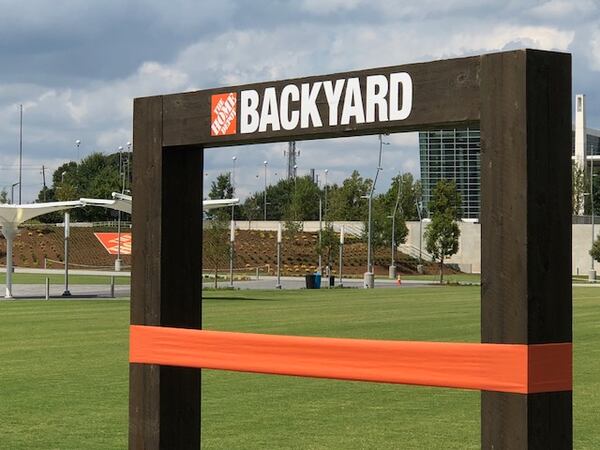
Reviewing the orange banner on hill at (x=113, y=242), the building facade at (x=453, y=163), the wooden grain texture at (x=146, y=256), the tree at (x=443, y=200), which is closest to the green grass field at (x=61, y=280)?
the tree at (x=443, y=200)

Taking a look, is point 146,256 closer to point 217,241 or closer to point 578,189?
point 217,241

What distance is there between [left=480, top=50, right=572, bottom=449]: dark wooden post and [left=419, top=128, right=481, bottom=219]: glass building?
476 ft

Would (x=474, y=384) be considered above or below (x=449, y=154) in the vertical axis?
below

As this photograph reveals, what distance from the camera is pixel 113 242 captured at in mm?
103875

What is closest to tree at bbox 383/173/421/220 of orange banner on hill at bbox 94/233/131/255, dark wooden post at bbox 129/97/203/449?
orange banner on hill at bbox 94/233/131/255

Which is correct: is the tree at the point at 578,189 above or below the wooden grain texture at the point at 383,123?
above

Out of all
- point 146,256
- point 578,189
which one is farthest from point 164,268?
point 578,189

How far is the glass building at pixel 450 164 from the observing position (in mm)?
152750

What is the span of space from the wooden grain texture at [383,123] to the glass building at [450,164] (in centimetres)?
14384

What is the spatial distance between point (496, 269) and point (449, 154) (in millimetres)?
152548

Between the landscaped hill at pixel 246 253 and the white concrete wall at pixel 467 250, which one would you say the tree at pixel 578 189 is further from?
the landscaped hill at pixel 246 253

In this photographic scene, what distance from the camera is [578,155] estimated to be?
140875mm

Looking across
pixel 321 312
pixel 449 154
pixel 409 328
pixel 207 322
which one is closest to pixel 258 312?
pixel 321 312

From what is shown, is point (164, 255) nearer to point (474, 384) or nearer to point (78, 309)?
point (474, 384)
